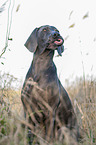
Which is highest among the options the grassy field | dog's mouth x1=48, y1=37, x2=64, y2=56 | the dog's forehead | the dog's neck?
the dog's forehead

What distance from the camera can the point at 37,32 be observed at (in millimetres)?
3469

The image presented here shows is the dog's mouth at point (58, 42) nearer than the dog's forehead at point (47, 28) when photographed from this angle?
Yes

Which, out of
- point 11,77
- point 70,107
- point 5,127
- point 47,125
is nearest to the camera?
point 5,127

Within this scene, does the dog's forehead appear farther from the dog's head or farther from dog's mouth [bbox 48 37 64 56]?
dog's mouth [bbox 48 37 64 56]

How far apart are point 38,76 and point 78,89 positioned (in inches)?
216

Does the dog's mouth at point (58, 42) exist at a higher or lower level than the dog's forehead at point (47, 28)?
lower

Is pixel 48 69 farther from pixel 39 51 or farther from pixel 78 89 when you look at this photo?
pixel 78 89

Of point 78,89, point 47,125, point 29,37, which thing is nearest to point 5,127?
point 47,125

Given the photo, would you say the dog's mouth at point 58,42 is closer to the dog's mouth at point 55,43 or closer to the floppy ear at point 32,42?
the dog's mouth at point 55,43

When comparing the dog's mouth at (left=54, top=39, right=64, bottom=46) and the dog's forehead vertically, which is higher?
the dog's forehead

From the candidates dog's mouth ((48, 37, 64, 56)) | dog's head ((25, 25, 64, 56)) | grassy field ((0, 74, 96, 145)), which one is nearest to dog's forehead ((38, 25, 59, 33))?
dog's head ((25, 25, 64, 56))

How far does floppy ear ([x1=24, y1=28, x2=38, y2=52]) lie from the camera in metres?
3.31

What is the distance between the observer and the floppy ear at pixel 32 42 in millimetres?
3311

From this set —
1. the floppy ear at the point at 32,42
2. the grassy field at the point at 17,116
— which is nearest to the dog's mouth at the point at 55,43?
the floppy ear at the point at 32,42
